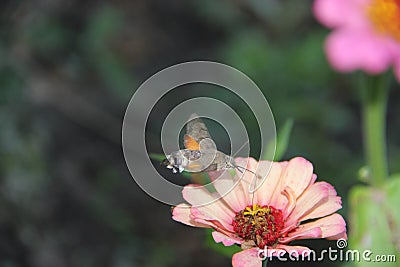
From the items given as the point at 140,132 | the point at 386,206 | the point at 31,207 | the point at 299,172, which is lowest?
the point at 299,172

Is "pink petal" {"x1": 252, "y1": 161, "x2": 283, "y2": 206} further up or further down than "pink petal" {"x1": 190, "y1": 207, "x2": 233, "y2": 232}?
further up

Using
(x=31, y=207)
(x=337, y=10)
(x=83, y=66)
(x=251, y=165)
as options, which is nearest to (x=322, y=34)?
(x=83, y=66)

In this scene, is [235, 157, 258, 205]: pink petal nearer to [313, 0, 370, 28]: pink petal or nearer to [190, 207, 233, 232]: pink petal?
[190, 207, 233, 232]: pink petal

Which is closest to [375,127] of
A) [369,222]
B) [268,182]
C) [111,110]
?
[369,222]

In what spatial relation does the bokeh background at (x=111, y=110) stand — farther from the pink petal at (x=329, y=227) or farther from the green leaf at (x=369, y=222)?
the pink petal at (x=329, y=227)

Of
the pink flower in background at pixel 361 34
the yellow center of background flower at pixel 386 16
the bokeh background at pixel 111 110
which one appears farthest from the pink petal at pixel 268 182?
the bokeh background at pixel 111 110

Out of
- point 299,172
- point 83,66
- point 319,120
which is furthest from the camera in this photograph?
point 83,66

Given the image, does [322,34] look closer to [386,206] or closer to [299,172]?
[386,206]

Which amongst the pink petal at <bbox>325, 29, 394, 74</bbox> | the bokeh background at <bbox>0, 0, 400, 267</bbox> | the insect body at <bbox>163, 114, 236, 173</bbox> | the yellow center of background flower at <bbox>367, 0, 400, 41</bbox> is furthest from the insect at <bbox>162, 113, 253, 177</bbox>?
the bokeh background at <bbox>0, 0, 400, 267</bbox>
